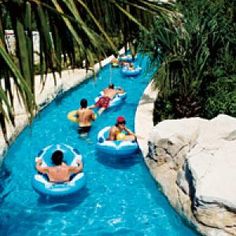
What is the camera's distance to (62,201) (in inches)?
354

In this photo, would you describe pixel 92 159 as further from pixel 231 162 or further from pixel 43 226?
pixel 231 162

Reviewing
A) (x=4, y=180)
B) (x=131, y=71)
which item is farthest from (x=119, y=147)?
(x=131, y=71)

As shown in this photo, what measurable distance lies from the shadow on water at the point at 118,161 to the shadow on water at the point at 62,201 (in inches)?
55.5

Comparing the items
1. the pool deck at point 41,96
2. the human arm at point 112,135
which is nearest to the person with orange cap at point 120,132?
the human arm at point 112,135

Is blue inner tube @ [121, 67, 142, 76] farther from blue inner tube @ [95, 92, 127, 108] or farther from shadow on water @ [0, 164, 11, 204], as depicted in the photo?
shadow on water @ [0, 164, 11, 204]

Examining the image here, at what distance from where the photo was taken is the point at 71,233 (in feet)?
26.5

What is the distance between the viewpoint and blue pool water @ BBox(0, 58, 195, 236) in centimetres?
815

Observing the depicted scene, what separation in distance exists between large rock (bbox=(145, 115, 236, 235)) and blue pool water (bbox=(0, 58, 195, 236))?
13.5 inches

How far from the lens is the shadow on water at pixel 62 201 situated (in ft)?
29.0

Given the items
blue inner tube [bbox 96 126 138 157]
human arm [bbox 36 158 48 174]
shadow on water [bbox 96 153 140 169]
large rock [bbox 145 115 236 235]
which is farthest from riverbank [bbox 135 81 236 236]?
human arm [bbox 36 158 48 174]

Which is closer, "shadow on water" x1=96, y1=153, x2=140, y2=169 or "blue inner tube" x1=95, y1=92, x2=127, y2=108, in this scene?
"shadow on water" x1=96, y1=153, x2=140, y2=169

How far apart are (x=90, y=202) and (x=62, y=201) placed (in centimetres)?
52

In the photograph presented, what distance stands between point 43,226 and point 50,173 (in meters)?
1.13

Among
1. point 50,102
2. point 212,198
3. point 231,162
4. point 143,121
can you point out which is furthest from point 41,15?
point 50,102
